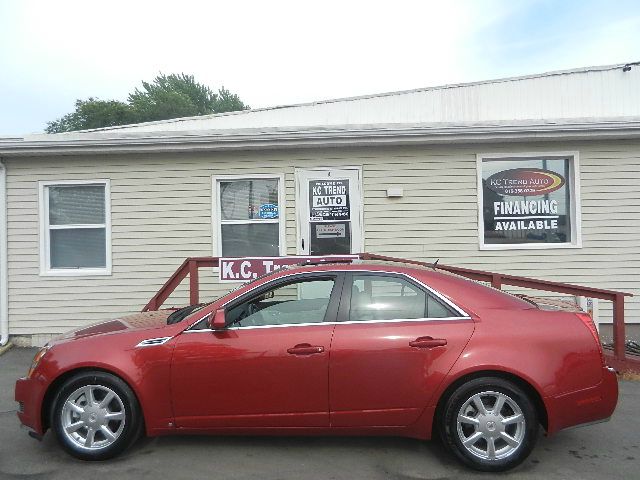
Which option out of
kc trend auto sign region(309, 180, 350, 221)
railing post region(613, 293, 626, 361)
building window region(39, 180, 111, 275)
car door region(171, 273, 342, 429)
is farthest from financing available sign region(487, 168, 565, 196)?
building window region(39, 180, 111, 275)

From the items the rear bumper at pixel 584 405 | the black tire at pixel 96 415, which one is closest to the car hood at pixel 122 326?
the black tire at pixel 96 415

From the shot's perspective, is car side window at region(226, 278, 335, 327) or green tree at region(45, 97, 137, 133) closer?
car side window at region(226, 278, 335, 327)

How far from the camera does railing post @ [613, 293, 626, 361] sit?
5.80 meters

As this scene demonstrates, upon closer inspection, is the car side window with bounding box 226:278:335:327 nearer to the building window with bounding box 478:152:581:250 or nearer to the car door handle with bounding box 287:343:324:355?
the car door handle with bounding box 287:343:324:355

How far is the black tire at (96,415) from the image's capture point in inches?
149

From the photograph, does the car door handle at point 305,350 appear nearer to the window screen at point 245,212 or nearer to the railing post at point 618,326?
the railing post at point 618,326

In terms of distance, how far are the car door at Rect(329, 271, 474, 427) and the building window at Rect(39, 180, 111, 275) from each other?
5.60 metres

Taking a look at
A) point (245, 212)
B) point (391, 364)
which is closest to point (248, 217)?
point (245, 212)

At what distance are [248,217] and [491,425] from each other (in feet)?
17.2

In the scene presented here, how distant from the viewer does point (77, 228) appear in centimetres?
807

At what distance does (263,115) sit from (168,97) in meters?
35.6

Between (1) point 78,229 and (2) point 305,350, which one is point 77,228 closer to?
(1) point 78,229

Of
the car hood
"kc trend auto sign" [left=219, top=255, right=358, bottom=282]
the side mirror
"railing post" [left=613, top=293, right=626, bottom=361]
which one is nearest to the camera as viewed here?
the side mirror

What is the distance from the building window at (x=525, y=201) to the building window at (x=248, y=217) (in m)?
3.14
